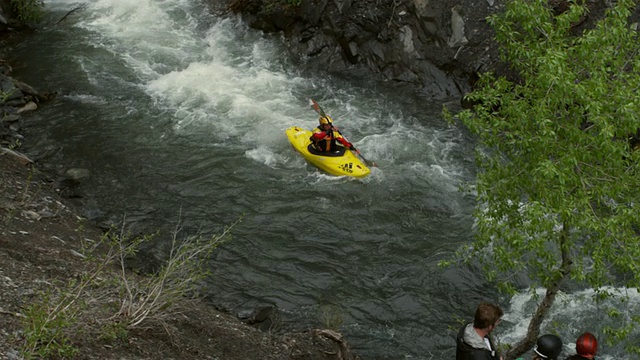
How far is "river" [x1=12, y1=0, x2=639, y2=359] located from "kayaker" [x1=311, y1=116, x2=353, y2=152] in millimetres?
515

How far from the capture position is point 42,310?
6.37 m

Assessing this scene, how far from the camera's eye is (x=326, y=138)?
557 inches

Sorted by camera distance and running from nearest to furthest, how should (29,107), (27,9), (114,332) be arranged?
1. (114,332)
2. (29,107)
3. (27,9)

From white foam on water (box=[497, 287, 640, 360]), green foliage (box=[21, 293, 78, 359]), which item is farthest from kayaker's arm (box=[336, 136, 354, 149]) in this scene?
green foliage (box=[21, 293, 78, 359])

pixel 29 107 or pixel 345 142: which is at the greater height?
pixel 345 142

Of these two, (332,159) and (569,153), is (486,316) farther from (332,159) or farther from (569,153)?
(332,159)

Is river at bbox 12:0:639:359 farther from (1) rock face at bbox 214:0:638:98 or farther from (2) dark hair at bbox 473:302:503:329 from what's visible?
(2) dark hair at bbox 473:302:503:329

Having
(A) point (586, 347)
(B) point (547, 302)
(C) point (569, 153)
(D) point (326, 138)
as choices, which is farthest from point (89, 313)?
(D) point (326, 138)

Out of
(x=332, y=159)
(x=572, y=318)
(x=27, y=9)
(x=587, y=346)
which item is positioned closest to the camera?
(x=587, y=346)

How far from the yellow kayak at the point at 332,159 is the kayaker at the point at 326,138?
0.38 ft

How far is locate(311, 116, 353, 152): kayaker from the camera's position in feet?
46.3

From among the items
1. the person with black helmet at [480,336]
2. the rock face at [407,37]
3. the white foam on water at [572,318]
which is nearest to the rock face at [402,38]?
the rock face at [407,37]

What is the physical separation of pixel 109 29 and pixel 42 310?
1456cm

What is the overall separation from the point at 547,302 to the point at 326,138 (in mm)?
6960
